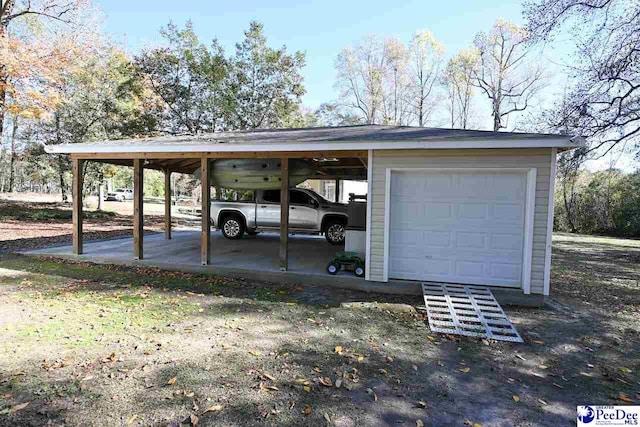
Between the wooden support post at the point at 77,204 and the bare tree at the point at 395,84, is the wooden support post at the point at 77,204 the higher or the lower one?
the lower one

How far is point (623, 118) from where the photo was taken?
430 inches

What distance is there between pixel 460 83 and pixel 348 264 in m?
26.7

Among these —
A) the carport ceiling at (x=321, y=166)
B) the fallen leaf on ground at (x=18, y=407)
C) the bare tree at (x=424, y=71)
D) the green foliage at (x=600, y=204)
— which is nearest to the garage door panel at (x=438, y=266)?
the carport ceiling at (x=321, y=166)

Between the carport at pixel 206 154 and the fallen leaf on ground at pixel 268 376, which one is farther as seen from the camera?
the carport at pixel 206 154

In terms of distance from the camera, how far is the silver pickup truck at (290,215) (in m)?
9.93

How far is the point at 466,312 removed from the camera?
187 inches

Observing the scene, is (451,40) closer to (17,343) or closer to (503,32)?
(503,32)

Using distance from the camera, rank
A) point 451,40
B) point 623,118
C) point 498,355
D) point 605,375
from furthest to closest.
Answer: point 451,40 → point 623,118 → point 498,355 → point 605,375

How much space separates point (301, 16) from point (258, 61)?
12.6 ft

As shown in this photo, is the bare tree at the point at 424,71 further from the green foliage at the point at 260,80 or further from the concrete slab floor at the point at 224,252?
the concrete slab floor at the point at 224,252

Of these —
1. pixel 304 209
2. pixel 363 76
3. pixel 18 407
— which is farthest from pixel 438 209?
pixel 363 76

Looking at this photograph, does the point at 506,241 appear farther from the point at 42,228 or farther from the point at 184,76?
the point at 184,76

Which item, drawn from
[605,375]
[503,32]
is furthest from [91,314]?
[503,32]

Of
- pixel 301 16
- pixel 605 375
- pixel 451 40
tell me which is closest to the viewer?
pixel 605 375
